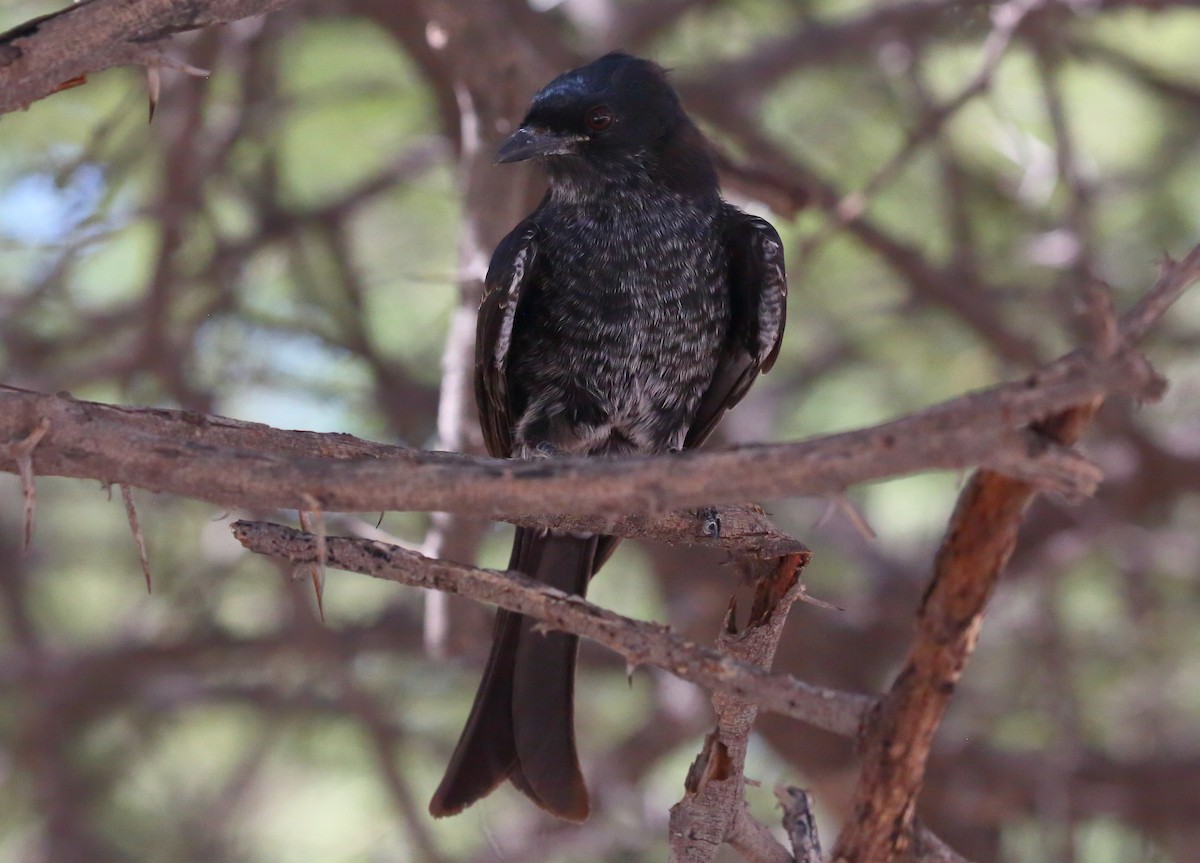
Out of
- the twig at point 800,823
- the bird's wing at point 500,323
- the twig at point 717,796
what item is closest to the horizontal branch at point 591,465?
the twig at point 717,796

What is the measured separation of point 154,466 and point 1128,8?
174 inches

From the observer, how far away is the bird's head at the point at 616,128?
391cm

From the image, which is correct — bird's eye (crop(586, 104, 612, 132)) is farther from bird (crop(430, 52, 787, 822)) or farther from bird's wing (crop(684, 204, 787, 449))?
bird's wing (crop(684, 204, 787, 449))

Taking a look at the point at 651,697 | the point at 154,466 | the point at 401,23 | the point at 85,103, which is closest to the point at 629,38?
the point at 401,23

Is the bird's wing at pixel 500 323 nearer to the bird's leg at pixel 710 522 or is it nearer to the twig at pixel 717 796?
the bird's leg at pixel 710 522

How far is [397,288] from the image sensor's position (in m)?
6.37

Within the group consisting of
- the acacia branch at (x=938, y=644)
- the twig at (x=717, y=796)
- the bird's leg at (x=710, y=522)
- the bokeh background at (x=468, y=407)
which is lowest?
the bokeh background at (x=468, y=407)

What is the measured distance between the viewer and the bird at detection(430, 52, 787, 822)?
3.79 metres

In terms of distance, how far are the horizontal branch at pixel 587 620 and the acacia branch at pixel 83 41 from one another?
31.3 inches

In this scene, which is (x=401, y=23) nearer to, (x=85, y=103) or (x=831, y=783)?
(x=85, y=103)

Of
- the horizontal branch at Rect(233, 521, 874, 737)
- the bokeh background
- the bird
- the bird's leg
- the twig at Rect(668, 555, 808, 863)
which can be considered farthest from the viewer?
the bokeh background

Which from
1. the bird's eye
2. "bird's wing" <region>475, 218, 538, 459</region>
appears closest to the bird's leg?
"bird's wing" <region>475, 218, 538, 459</region>

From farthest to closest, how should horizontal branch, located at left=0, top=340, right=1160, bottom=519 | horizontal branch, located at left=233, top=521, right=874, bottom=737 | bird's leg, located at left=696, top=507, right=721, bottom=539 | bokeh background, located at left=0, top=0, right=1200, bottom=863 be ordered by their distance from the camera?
bokeh background, located at left=0, top=0, right=1200, bottom=863 → bird's leg, located at left=696, top=507, right=721, bottom=539 → horizontal branch, located at left=233, top=521, right=874, bottom=737 → horizontal branch, located at left=0, top=340, right=1160, bottom=519

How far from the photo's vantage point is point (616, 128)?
4012 millimetres
